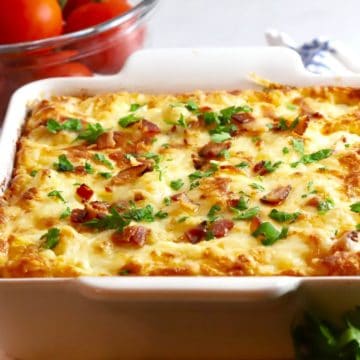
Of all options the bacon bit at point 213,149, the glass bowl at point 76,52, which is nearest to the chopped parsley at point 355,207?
the bacon bit at point 213,149

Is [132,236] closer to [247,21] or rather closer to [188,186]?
[188,186]

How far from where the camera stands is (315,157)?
309 centimetres

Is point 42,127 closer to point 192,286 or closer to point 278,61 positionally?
point 278,61

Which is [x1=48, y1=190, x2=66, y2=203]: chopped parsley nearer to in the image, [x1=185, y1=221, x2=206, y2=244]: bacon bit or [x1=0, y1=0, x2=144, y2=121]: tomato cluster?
[x1=185, y1=221, x2=206, y2=244]: bacon bit

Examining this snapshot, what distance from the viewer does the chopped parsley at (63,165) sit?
123 inches

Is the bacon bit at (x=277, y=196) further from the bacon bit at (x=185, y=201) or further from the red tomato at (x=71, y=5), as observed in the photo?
the red tomato at (x=71, y=5)

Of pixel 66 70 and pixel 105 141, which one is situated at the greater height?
pixel 105 141

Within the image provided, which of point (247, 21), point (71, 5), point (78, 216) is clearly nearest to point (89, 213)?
point (78, 216)

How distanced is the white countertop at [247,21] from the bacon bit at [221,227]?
265 centimetres

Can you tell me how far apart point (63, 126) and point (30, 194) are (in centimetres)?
44

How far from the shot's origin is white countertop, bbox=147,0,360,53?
5.36m

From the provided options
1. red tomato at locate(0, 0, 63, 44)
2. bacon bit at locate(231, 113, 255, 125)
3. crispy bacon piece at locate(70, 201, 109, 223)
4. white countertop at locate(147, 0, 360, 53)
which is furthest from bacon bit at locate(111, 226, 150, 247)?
white countertop at locate(147, 0, 360, 53)

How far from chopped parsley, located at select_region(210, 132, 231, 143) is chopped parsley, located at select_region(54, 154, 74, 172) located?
52cm

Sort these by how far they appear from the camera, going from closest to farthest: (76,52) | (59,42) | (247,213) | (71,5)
A: (247,213), (59,42), (76,52), (71,5)
